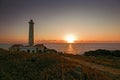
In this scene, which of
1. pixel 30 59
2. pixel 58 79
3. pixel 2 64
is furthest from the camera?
pixel 30 59

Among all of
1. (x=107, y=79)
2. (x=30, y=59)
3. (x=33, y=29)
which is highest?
(x=33, y=29)

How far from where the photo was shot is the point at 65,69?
17.8 m

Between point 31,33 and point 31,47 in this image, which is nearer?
point 31,47

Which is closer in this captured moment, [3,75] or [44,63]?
[3,75]

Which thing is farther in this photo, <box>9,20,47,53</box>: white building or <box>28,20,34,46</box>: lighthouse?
<box>28,20,34,46</box>: lighthouse

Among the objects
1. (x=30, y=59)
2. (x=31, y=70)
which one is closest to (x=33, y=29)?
(x=30, y=59)

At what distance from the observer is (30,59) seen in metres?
21.9

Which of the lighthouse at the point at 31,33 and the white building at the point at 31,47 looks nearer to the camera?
the white building at the point at 31,47

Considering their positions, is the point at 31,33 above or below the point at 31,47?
above

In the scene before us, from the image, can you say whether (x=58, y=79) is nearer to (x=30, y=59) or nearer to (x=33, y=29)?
(x=30, y=59)

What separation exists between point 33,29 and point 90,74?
44995 mm

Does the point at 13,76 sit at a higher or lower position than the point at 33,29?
lower

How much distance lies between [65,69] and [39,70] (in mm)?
2512

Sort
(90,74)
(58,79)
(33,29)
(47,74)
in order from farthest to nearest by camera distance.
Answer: (33,29) → (90,74) → (47,74) → (58,79)
